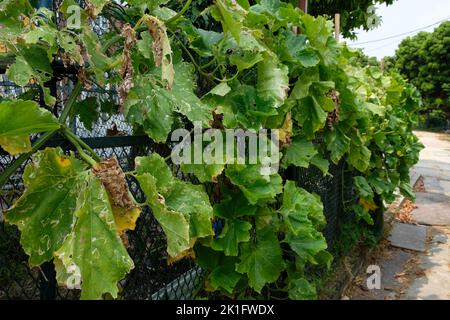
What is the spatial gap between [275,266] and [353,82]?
1238mm

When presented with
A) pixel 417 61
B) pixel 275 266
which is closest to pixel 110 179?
pixel 275 266

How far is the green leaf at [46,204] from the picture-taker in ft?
2.89

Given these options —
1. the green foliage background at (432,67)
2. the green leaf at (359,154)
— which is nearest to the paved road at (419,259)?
the green leaf at (359,154)

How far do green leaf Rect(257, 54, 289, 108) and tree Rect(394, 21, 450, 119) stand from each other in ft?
86.6

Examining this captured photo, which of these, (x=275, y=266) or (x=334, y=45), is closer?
(x=275, y=266)

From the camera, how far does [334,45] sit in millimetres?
1876

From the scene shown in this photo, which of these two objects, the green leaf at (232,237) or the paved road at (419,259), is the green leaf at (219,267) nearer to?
the green leaf at (232,237)

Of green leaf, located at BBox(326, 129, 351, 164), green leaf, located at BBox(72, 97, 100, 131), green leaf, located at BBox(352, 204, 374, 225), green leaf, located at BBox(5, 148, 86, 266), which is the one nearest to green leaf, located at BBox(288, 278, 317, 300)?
green leaf, located at BBox(326, 129, 351, 164)

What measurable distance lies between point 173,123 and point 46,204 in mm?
554

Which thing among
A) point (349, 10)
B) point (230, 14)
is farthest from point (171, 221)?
point (349, 10)

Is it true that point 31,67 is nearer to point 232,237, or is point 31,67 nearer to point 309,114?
point 232,237

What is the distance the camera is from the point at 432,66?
27.0 meters

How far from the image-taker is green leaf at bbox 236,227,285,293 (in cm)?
155
